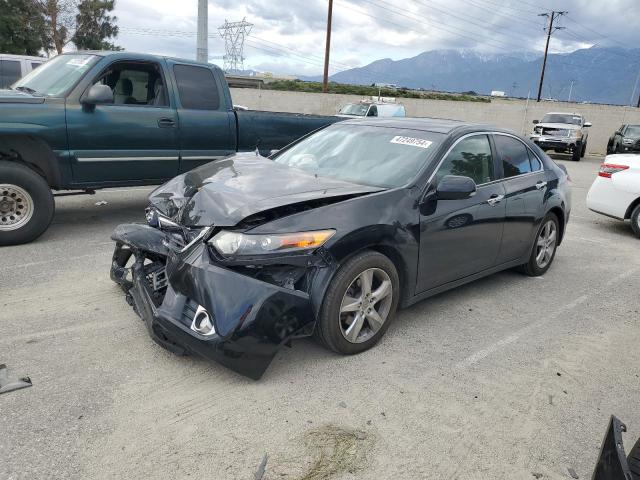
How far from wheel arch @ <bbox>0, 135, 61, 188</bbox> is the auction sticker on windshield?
12.3ft

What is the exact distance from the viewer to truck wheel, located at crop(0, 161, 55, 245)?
531cm

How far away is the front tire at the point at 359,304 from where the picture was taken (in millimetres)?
3221

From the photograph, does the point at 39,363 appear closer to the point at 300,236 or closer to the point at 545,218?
the point at 300,236

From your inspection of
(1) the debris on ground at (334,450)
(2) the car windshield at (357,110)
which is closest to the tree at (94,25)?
(2) the car windshield at (357,110)

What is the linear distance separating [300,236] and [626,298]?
3.77 meters

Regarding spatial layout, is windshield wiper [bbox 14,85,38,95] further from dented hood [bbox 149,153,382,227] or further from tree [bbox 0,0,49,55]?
tree [bbox 0,0,49,55]

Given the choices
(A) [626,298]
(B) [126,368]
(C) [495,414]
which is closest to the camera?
Result: (C) [495,414]

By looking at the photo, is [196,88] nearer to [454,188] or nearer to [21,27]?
[454,188]

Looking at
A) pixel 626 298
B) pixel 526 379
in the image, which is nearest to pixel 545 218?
pixel 626 298

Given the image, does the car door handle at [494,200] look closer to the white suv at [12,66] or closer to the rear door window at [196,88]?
the rear door window at [196,88]

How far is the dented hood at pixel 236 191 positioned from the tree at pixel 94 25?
36.8 metres

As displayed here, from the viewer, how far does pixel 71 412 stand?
274 cm

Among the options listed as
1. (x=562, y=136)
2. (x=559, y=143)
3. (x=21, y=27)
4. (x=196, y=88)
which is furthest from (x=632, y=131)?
(x=21, y=27)

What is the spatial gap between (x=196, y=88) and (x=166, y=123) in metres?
0.72
